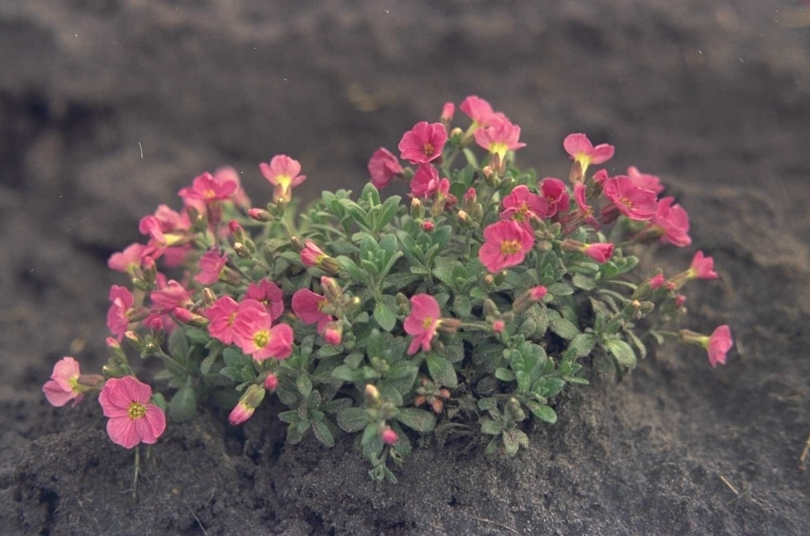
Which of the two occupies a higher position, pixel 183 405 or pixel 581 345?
pixel 581 345

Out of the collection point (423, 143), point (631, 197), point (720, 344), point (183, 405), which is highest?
point (423, 143)

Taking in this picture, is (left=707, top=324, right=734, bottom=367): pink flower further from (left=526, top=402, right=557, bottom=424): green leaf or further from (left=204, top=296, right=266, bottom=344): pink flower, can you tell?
(left=204, top=296, right=266, bottom=344): pink flower

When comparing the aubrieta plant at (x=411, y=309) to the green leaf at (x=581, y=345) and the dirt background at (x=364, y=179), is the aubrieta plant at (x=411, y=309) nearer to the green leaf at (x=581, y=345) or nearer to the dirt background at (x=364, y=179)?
the green leaf at (x=581, y=345)

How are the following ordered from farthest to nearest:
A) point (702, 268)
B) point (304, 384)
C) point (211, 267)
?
point (702, 268)
point (211, 267)
point (304, 384)

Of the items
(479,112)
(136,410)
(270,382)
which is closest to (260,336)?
(270,382)

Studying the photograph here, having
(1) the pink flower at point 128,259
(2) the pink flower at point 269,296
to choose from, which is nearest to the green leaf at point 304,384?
(2) the pink flower at point 269,296

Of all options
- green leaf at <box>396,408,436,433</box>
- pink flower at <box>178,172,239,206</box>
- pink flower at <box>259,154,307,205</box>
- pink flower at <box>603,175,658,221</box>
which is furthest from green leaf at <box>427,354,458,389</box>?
pink flower at <box>178,172,239,206</box>

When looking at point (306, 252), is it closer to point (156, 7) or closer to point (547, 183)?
point (547, 183)

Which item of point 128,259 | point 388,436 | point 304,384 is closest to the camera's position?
point 388,436

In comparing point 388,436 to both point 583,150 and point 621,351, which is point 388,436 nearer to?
point 621,351
